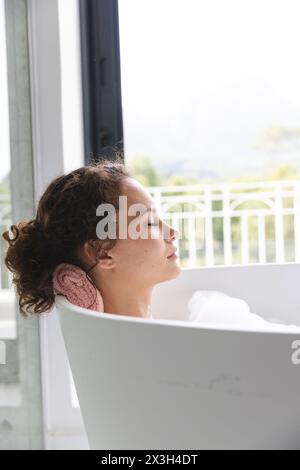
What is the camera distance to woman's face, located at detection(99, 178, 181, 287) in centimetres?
146

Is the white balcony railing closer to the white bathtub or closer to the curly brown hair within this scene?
the curly brown hair

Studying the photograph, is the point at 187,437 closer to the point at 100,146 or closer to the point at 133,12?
the point at 100,146

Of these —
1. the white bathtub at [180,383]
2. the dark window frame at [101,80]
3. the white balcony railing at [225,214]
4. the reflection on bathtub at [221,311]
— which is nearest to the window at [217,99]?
the white balcony railing at [225,214]

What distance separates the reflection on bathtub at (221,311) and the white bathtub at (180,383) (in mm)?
578

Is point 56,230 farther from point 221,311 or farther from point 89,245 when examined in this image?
point 221,311

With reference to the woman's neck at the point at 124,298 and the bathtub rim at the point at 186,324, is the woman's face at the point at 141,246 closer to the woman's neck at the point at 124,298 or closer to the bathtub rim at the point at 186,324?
the woman's neck at the point at 124,298

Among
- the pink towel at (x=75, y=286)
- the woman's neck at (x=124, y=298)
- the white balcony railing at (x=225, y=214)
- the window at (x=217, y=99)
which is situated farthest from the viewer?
the window at (x=217, y=99)

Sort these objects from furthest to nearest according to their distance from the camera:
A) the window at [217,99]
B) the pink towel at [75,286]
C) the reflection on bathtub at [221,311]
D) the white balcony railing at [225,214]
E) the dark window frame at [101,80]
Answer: the window at [217,99] → the white balcony railing at [225,214] → the dark window frame at [101,80] → the reflection on bathtub at [221,311] → the pink towel at [75,286]

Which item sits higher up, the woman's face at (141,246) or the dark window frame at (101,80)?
the dark window frame at (101,80)

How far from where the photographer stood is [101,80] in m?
2.32

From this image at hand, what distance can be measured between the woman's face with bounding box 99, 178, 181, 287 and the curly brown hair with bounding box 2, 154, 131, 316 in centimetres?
4

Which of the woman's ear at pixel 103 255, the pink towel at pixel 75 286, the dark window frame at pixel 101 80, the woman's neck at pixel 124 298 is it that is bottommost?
the woman's neck at pixel 124 298

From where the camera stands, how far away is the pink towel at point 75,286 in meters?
1.36

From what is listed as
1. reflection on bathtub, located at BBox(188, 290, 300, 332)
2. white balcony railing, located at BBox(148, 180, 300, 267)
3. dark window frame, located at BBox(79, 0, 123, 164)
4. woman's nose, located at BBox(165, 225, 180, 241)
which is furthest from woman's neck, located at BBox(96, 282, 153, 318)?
white balcony railing, located at BBox(148, 180, 300, 267)
